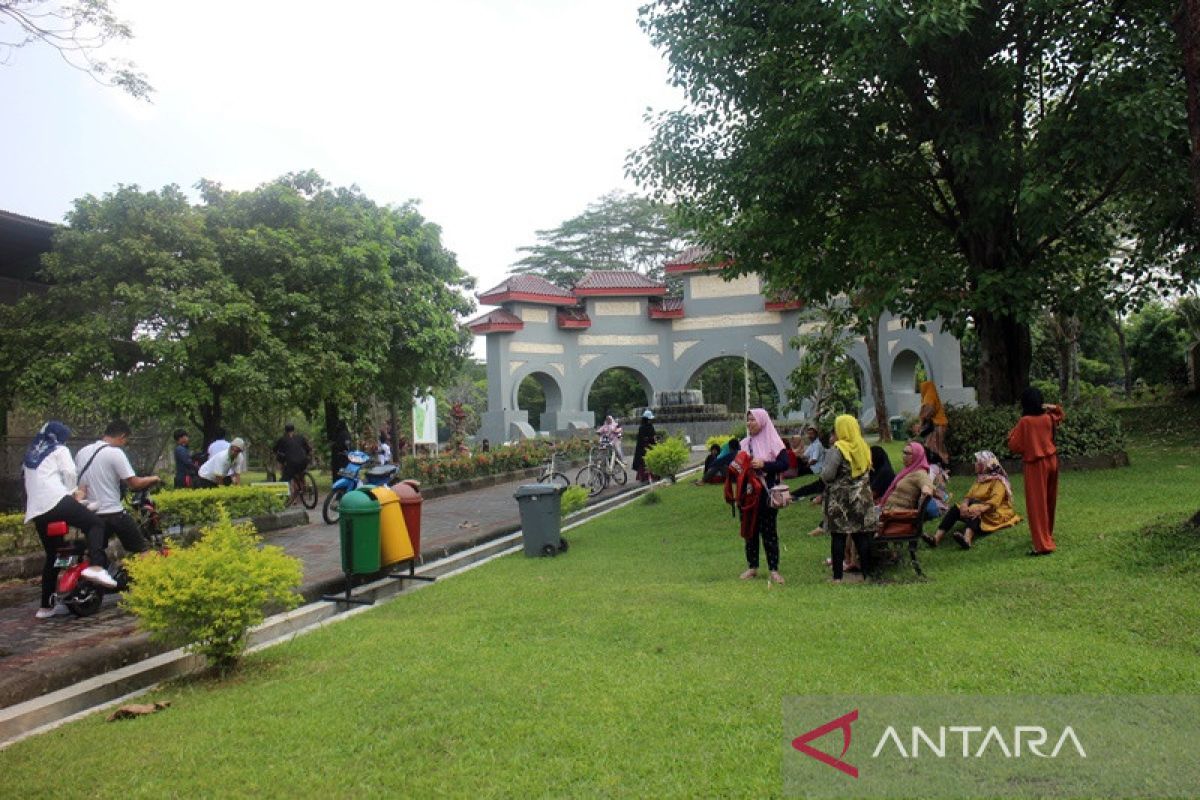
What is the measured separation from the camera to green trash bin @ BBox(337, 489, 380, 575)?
23.8ft

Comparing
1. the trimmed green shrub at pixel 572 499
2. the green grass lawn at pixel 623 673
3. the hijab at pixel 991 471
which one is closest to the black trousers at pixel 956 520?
the green grass lawn at pixel 623 673

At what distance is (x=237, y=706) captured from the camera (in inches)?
172

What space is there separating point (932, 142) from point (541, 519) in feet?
24.0

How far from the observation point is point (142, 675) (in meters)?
5.25

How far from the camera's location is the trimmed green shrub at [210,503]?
10875 millimetres

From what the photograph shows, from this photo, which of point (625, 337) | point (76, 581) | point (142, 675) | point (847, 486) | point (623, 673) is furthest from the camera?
point (625, 337)

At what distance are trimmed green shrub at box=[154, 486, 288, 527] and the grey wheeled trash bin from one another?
4170mm

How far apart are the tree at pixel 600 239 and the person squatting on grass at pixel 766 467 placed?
36.7m

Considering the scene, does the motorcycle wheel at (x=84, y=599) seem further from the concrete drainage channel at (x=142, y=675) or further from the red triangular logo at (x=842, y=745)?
the red triangular logo at (x=842, y=745)

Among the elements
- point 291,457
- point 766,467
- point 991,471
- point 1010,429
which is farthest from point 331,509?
point 1010,429

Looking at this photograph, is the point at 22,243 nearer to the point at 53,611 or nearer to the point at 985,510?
the point at 53,611

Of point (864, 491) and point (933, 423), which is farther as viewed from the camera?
point (933, 423)

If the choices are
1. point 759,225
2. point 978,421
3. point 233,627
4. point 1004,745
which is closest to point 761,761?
point 1004,745

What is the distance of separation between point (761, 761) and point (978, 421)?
10.4m
